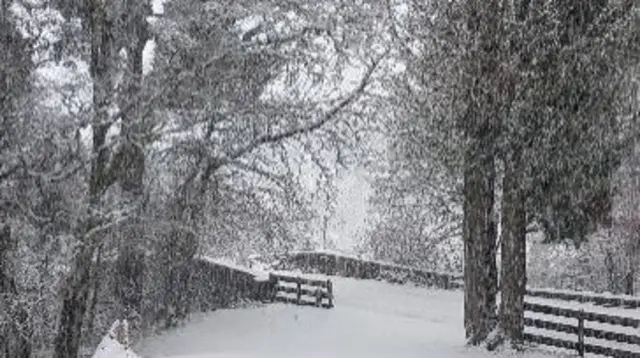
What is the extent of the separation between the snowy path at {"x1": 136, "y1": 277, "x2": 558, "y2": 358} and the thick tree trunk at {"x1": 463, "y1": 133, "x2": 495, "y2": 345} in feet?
2.35

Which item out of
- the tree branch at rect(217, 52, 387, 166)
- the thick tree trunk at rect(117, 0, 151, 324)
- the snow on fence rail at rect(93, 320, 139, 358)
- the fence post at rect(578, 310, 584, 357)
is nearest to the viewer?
the snow on fence rail at rect(93, 320, 139, 358)

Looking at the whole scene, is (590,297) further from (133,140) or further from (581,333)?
(133,140)

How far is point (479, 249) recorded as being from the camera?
67.6 feet

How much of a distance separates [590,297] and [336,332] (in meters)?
8.19

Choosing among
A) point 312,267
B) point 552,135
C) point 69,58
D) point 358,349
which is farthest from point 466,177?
point 312,267

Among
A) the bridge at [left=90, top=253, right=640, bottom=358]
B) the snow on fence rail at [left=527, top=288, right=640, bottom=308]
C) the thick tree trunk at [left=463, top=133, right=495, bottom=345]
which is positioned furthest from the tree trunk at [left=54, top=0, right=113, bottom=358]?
the snow on fence rail at [left=527, top=288, right=640, bottom=308]

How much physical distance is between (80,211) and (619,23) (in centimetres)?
1114

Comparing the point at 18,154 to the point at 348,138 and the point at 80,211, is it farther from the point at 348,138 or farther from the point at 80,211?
Result: the point at 348,138

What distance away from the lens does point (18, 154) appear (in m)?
17.6

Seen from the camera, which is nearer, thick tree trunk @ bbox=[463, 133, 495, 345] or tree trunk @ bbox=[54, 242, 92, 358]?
tree trunk @ bbox=[54, 242, 92, 358]

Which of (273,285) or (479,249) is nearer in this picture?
(479,249)

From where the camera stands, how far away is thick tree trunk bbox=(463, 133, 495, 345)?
20.2 metres

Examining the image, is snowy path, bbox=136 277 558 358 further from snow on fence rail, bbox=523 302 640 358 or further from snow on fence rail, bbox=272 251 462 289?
snow on fence rail, bbox=272 251 462 289

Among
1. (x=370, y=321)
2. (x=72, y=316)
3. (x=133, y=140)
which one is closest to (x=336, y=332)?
(x=370, y=321)
